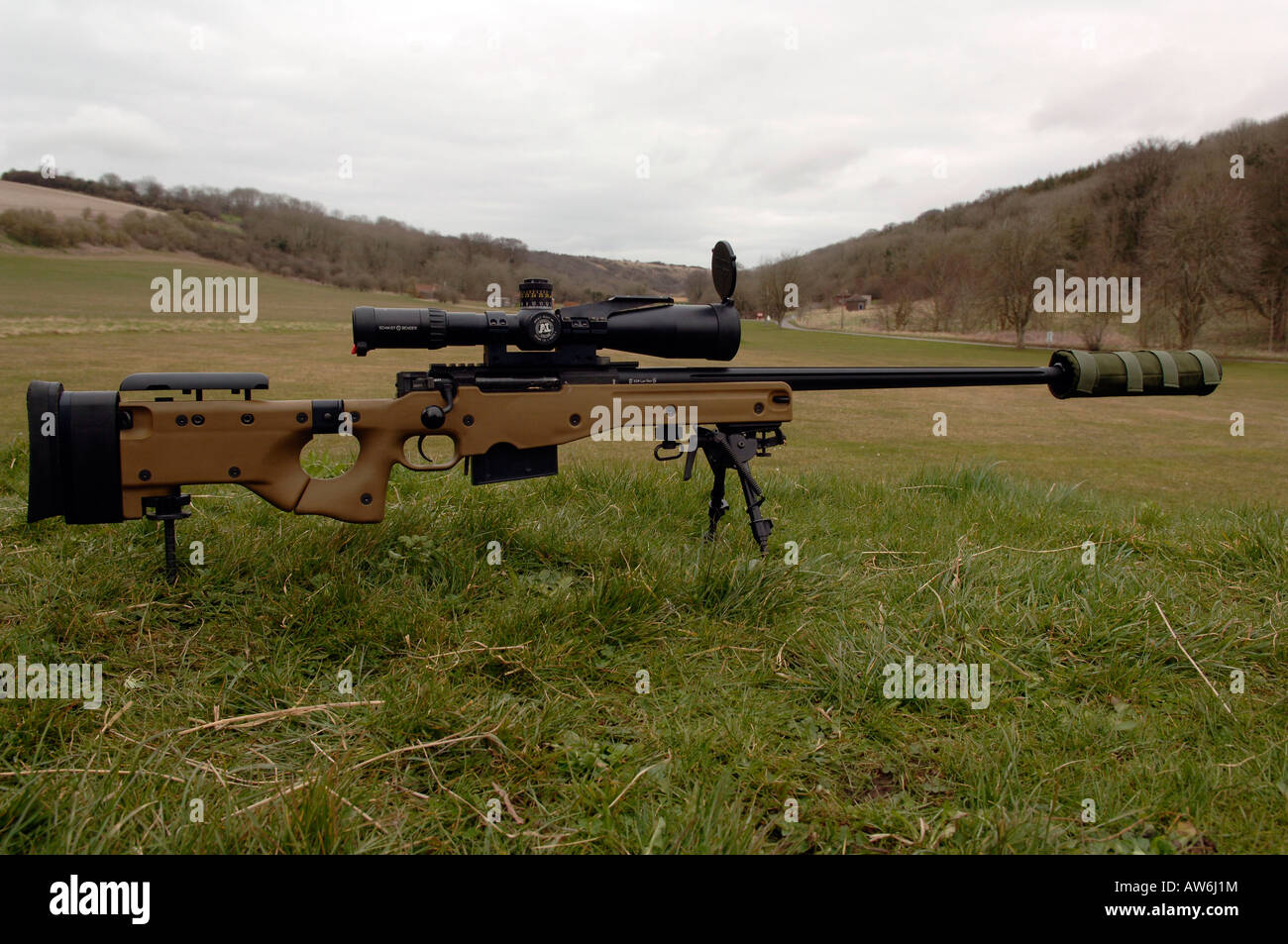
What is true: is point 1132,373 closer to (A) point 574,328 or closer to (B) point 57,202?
(A) point 574,328

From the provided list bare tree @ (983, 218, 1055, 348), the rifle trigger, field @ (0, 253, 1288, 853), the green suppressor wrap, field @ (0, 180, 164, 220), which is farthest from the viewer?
bare tree @ (983, 218, 1055, 348)

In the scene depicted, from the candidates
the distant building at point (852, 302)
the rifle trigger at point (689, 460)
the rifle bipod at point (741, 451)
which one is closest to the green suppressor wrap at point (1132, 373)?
the rifle bipod at point (741, 451)

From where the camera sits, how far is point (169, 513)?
4.27m

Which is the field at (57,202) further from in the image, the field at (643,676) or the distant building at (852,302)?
the distant building at (852,302)

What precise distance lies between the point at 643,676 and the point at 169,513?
2.91 m

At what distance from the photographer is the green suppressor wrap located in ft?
17.4

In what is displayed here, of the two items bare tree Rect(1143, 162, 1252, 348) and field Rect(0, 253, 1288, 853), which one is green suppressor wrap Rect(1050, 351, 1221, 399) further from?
bare tree Rect(1143, 162, 1252, 348)

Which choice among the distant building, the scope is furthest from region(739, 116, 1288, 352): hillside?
the scope

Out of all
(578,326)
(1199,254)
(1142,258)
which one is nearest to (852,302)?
(1142,258)

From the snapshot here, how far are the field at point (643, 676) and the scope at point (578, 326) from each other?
142 centimetres

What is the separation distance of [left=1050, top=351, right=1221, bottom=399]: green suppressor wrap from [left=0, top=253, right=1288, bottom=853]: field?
1.28m
